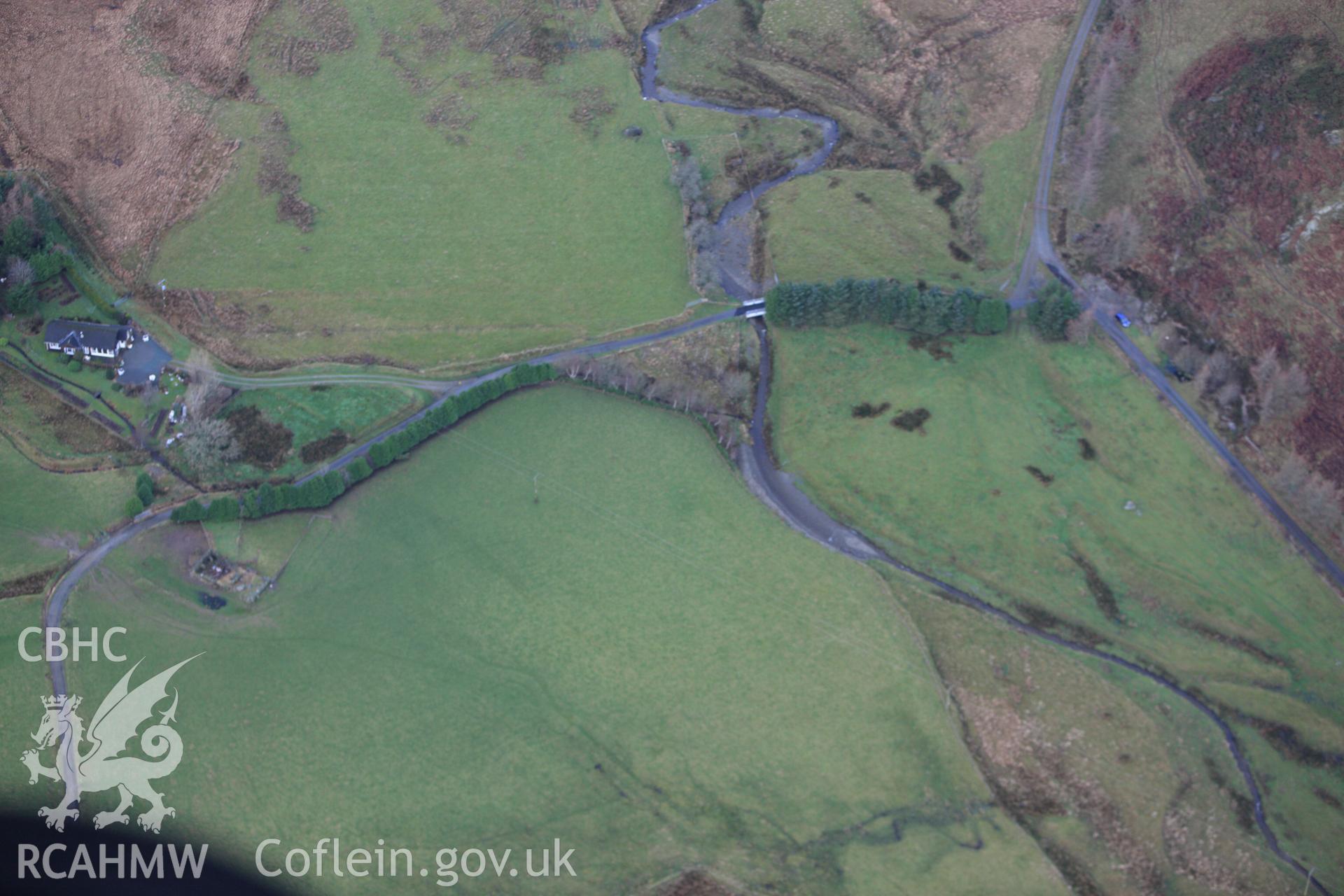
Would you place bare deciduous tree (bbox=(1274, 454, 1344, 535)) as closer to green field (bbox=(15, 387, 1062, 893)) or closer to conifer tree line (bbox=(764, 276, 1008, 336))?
conifer tree line (bbox=(764, 276, 1008, 336))

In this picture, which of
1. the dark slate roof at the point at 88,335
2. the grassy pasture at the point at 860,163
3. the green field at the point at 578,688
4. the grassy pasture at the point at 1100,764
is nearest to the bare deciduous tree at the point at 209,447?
the green field at the point at 578,688

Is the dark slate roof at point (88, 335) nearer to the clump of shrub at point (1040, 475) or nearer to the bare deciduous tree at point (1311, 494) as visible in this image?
the clump of shrub at point (1040, 475)

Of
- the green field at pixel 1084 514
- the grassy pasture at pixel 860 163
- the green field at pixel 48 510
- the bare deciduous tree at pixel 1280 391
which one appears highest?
the grassy pasture at pixel 860 163

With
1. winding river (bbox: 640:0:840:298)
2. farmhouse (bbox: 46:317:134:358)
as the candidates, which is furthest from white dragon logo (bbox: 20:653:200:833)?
winding river (bbox: 640:0:840:298)

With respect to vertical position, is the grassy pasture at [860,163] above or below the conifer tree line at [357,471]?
above

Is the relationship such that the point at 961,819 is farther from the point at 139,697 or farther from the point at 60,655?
the point at 60,655

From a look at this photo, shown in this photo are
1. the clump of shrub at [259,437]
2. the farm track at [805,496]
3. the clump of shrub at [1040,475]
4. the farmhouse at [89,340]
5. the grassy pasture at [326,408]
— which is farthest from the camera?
the farmhouse at [89,340]

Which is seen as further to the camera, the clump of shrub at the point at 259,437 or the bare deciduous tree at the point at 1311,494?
the clump of shrub at the point at 259,437

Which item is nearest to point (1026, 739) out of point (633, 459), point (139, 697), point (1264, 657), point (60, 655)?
point (1264, 657)
